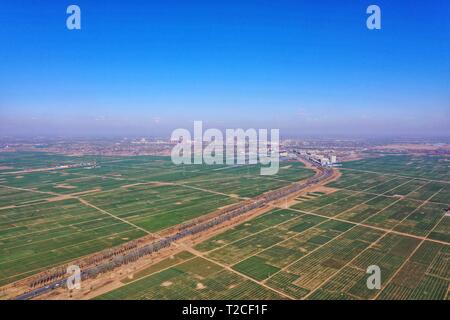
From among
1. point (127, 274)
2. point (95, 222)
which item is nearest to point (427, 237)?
point (127, 274)

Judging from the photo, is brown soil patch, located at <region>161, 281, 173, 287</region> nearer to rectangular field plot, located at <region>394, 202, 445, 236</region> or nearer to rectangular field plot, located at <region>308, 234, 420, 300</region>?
rectangular field plot, located at <region>308, 234, 420, 300</region>

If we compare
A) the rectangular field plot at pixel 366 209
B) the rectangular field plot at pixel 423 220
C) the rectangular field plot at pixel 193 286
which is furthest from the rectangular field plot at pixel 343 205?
the rectangular field plot at pixel 193 286

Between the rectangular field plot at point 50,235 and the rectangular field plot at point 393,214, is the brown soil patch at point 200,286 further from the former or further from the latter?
the rectangular field plot at point 393,214

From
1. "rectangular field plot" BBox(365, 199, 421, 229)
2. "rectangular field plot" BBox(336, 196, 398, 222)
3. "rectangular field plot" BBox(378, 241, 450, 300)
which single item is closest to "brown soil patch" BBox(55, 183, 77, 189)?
"rectangular field plot" BBox(336, 196, 398, 222)

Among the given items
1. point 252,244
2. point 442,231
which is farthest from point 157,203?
point 442,231

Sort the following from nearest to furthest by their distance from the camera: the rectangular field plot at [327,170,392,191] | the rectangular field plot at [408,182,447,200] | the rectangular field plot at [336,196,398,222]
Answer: the rectangular field plot at [336,196,398,222]
the rectangular field plot at [408,182,447,200]
the rectangular field plot at [327,170,392,191]

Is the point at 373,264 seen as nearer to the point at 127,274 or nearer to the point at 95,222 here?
the point at 127,274

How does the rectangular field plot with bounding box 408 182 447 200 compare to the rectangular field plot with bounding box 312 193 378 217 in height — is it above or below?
above
